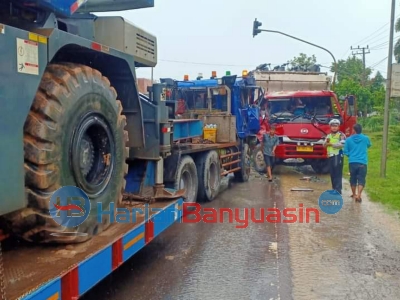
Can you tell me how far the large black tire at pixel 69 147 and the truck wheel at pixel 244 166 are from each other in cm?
756

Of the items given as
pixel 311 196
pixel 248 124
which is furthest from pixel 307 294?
pixel 248 124

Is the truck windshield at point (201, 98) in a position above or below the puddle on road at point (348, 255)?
above

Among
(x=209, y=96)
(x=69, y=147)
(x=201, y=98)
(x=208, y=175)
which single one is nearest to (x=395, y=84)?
(x=209, y=96)

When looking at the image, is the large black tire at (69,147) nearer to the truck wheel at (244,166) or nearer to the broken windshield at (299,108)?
the truck wheel at (244,166)

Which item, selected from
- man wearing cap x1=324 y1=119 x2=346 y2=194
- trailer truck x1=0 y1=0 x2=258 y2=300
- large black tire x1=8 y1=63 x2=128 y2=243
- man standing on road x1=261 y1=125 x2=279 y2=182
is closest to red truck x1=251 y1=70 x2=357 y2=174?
man standing on road x1=261 y1=125 x2=279 y2=182

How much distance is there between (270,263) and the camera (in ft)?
18.4

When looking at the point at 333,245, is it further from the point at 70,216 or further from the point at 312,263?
the point at 70,216

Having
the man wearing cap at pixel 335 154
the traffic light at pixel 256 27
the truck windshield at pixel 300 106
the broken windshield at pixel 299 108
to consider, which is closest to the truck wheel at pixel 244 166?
the broken windshield at pixel 299 108

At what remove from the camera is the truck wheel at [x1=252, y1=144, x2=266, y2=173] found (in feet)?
45.1

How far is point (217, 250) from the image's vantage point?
242 inches

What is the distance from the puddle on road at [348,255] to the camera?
480cm

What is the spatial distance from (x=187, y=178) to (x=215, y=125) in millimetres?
2453

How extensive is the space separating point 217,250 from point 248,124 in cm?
643

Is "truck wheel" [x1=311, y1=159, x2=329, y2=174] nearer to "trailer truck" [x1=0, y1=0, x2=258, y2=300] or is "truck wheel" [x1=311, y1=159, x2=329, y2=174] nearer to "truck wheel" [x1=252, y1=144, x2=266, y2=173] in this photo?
"truck wheel" [x1=252, y1=144, x2=266, y2=173]
